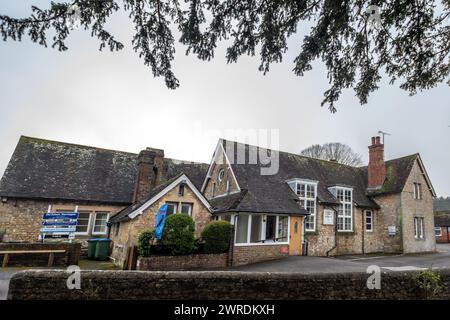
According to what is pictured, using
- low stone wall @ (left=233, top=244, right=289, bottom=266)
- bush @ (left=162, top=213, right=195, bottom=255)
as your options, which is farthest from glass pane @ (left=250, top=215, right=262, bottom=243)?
bush @ (left=162, top=213, right=195, bottom=255)

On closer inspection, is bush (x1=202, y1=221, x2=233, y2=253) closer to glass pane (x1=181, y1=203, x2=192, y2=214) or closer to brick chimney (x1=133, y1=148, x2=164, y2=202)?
glass pane (x1=181, y1=203, x2=192, y2=214)

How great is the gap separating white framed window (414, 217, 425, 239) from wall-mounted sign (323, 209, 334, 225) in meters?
7.67

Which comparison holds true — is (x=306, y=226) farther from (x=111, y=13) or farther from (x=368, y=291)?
(x=111, y=13)

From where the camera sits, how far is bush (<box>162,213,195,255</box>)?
12.2m

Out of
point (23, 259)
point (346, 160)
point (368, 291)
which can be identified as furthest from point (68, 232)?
point (346, 160)

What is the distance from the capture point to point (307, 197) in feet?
62.7

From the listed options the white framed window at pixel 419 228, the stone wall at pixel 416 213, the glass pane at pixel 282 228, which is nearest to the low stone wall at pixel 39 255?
the glass pane at pixel 282 228

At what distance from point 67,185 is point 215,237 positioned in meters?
11.5

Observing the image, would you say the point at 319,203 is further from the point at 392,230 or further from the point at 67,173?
the point at 67,173

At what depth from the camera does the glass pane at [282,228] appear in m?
16.5

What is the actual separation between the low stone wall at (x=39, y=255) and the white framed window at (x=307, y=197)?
13276 mm

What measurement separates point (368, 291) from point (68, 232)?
1294 cm

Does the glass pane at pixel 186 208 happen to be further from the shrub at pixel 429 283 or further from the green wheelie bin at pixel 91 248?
the shrub at pixel 429 283

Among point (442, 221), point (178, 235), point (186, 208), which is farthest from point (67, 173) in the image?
point (442, 221)
